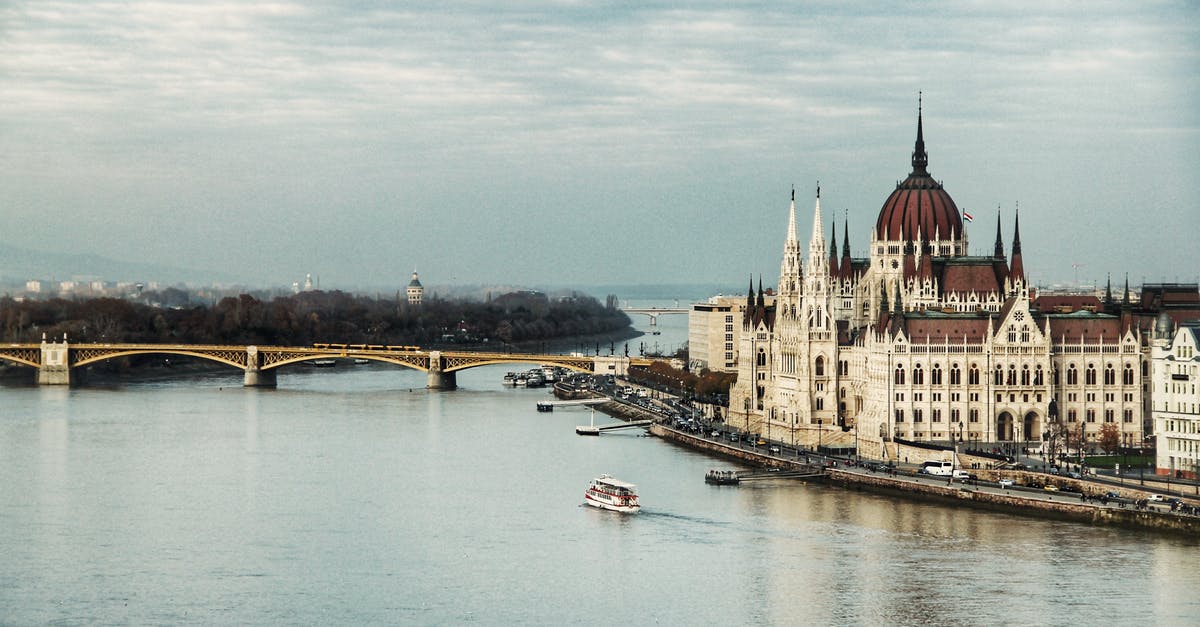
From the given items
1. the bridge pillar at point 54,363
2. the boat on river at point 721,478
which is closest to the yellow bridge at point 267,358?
the bridge pillar at point 54,363

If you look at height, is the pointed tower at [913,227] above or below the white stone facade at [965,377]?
above

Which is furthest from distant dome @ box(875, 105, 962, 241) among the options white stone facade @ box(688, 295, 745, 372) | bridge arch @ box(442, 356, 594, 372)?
bridge arch @ box(442, 356, 594, 372)

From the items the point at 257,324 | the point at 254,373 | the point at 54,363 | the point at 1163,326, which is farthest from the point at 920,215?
the point at 257,324

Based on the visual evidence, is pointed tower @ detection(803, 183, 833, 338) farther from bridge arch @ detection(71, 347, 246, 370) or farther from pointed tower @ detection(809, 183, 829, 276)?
bridge arch @ detection(71, 347, 246, 370)

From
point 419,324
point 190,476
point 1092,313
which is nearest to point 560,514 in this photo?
point 190,476

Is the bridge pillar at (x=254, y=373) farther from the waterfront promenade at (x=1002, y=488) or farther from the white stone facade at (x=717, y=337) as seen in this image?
the waterfront promenade at (x=1002, y=488)
